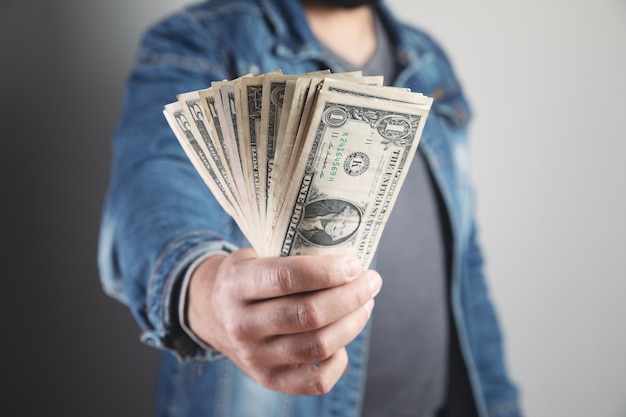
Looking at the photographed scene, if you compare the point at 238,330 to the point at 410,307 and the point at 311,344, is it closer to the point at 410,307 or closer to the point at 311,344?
the point at 311,344

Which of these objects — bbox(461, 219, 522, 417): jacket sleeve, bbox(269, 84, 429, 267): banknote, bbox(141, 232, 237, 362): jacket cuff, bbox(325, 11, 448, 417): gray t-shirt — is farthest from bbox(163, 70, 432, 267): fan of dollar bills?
bbox(461, 219, 522, 417): jacket sleeve

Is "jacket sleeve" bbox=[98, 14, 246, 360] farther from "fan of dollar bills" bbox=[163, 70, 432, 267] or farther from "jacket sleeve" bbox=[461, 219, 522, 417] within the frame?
"jacket sleeve" bbox=[461, 219, 522, 417]

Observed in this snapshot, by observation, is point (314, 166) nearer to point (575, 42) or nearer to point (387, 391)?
point (387, 391)

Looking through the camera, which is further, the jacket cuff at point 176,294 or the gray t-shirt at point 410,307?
the gray t-shirt at point 410,307

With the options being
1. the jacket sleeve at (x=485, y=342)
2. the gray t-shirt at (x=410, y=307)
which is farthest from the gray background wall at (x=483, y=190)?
the gray t-shirt at (x=410, y=307)

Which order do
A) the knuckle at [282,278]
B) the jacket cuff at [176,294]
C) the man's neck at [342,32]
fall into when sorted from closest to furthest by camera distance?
the knuckle at [282,278] < the jacket cuff at [176,294] < the man's neck at [342,32]

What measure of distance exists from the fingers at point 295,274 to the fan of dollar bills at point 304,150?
4 cm

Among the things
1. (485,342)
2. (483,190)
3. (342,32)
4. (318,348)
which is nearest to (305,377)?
(318,348)

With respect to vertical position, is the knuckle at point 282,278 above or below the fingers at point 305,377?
above

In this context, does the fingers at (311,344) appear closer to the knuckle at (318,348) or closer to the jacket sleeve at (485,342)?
the knuckle at (318,348)

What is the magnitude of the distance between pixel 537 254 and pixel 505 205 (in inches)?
7.4

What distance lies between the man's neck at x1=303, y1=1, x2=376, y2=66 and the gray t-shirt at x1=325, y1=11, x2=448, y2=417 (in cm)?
3

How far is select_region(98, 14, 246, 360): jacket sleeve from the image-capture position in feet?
2.12

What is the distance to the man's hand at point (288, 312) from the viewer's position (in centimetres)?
49
